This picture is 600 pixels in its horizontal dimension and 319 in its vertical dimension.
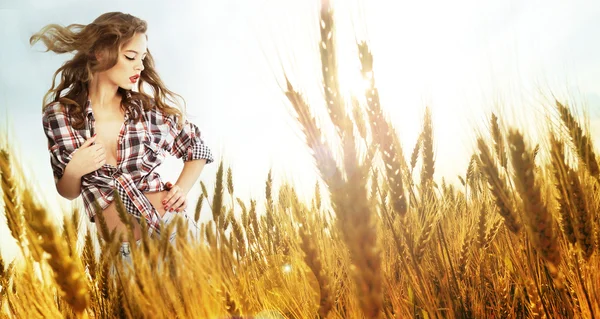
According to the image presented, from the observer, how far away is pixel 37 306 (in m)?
0.99

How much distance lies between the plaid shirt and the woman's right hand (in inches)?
3.2

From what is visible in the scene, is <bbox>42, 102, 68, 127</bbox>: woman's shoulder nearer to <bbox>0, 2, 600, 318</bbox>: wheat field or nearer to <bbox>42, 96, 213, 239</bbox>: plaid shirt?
<bbox>42, 96, 213, 239</bbox>: plaid shirt

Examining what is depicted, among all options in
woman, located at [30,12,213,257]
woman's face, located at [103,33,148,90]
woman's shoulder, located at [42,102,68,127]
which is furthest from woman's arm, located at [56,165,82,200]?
woman's face, located at [103,33,148,90]

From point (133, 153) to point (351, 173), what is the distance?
1835mm

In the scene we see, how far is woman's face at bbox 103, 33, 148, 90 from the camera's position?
7.27ft

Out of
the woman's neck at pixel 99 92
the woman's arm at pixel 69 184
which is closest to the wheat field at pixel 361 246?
the woman's arm at pixel 69 184

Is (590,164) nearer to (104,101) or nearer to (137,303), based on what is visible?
(137,303)

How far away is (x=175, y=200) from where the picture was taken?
7.50 ft

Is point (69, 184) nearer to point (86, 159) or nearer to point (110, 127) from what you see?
point (86, 159)

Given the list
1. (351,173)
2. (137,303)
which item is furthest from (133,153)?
(351,173)

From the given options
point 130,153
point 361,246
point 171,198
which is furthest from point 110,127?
point 361,246

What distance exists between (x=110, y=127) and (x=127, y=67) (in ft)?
1.09

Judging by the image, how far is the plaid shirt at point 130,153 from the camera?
2031mm

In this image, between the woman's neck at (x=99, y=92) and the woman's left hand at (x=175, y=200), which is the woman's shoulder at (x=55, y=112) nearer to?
the woman's neck at (x=99, y=92)
